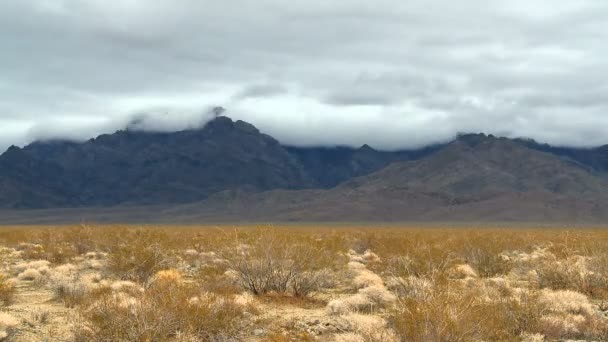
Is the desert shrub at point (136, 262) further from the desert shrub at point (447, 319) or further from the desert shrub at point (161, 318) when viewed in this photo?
the desert shrub at point (447, 319)

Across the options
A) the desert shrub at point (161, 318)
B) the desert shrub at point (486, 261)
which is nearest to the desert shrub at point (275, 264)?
the desert shrub at point (161, 318)

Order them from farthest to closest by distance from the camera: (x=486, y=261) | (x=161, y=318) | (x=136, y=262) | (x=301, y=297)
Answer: (x=486, y=261) < (x=136, y=262) < (x=301, y=297) < (x=161, y=318)

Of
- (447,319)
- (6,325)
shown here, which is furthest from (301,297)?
(447,319)

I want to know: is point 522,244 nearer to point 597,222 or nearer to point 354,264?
point 354,264

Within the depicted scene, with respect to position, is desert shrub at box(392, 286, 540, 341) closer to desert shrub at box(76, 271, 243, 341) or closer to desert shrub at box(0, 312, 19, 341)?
desert shrub at box(76, 271, 243, 341)

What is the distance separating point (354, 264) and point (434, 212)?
571 ft

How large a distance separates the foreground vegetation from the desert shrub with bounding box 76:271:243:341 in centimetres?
3

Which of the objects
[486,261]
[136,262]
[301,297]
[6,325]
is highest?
[136,262]

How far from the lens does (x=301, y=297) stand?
58.4 ft

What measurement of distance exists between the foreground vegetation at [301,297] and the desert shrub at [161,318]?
0.03 m

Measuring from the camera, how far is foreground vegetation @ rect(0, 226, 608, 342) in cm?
1158

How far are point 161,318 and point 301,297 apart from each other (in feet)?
22.0

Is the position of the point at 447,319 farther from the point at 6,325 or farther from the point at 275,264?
the point at 6,325

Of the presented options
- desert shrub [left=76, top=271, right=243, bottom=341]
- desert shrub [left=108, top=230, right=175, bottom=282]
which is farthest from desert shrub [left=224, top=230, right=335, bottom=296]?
desert shrub [left=76, top=271, right=243, bottom=341]
